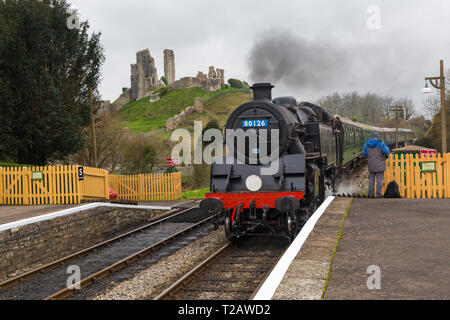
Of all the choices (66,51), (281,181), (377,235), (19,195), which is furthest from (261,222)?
(66,51)

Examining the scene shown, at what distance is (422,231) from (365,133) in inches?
761

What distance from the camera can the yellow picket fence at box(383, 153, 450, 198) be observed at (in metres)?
12.4

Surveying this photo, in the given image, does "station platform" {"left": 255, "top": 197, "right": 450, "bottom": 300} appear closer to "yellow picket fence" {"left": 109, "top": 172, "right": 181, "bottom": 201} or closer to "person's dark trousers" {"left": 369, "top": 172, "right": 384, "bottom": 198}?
"person's dark trousers" {"left": 369, "top": 172, "right": 384, "bottom": 198}

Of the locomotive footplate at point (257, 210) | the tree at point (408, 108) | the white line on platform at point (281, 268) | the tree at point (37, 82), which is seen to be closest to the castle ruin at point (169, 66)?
the tree at point (408, 108)

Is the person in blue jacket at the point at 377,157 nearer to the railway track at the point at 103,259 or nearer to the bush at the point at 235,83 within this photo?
the railway track at the point at 103,259

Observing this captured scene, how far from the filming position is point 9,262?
10.2m

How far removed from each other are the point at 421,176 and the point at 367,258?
7184 mm

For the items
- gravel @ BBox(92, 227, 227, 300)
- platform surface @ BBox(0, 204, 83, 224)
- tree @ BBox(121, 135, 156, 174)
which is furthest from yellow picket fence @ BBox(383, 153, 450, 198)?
tree @ BBox(121, 135, 156, 174)

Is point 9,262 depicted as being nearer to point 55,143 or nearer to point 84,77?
point 55,143

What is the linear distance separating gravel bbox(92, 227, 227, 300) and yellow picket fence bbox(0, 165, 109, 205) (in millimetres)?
5727

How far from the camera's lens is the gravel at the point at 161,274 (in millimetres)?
7594

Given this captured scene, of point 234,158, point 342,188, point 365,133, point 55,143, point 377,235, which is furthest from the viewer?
point 365,133

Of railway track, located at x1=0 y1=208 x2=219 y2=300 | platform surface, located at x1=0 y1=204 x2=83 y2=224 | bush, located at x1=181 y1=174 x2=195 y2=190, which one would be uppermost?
platform surface, located at x1=0 y1=204 x2=83 y2=224

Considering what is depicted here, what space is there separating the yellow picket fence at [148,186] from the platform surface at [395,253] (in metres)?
14.8
